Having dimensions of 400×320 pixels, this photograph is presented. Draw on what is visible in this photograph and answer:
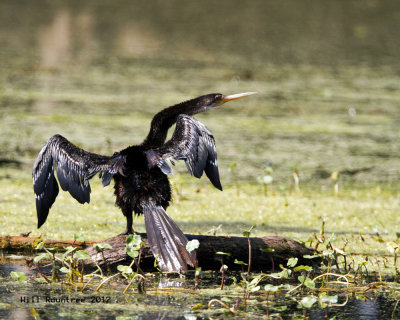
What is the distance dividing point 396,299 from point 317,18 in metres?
14.6

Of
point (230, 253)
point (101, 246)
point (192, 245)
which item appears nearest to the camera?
point (192, 245)

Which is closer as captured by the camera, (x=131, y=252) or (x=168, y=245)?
(x=131, y=252)

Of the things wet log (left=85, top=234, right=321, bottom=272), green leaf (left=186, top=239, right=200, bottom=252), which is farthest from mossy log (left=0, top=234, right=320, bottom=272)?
green leaf (left=186, top=239, right=200, bottom=252)

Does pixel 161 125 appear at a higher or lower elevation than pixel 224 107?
lower

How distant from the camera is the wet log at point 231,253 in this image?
4.32m

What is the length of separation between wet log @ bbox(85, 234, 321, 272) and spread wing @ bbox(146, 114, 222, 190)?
396 millimetres

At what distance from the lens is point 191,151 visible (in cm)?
455

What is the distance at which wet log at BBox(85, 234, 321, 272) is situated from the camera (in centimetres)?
432

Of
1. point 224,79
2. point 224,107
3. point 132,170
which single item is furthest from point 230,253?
point 224,79

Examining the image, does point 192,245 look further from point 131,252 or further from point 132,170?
point 132,170

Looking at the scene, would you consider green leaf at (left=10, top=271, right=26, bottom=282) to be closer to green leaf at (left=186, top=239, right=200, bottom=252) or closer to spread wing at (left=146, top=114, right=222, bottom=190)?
green leaf at (left=186, top=239, right=200, bottom=252)

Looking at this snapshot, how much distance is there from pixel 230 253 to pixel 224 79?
7.84 m

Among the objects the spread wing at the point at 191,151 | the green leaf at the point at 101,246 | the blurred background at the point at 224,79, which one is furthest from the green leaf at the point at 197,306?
the blurred background at the point at 224,79

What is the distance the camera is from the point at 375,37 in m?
16.2
